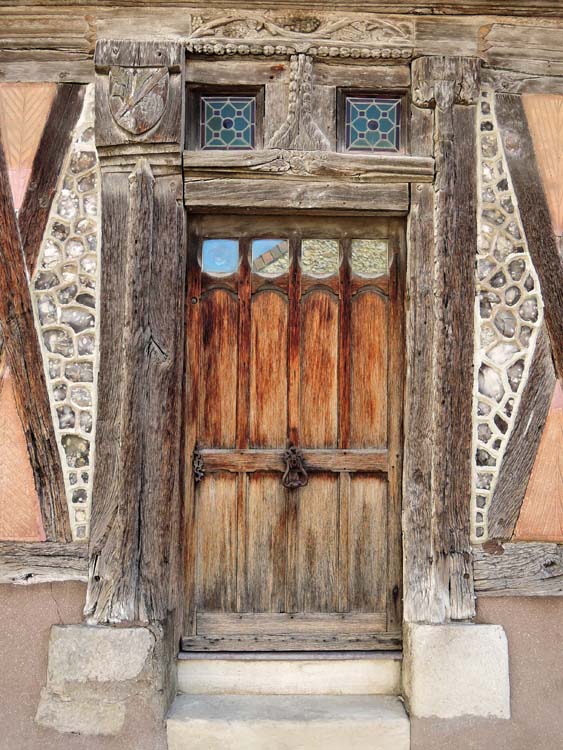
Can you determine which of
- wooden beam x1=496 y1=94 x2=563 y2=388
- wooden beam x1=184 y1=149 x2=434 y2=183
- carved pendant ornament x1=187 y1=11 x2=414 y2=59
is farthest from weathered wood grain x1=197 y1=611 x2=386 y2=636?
carved pendant ornament x1=187 y1=11 x2=414 y2=59

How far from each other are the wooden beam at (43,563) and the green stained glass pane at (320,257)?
64.2 inches

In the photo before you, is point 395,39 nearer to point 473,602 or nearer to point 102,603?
point 473,602

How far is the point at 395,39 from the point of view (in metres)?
3.35

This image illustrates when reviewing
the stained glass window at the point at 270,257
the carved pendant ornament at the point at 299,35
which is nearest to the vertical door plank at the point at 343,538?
the stained glass window at the point at 270,257

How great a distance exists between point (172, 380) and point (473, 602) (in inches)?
65.0

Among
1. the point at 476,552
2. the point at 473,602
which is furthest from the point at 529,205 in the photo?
the point at 473,602

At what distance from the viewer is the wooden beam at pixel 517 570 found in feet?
10.6

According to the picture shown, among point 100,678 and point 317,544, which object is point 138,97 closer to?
point 317,544

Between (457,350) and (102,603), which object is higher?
(457,350)

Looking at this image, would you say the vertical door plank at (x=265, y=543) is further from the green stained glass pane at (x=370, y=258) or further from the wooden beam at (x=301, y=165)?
the wooden beam at (x=301, y=165)

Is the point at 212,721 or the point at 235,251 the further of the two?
the point at 235,251

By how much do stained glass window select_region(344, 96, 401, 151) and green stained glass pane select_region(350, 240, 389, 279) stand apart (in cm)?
44

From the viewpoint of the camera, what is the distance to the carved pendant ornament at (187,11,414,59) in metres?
3.32

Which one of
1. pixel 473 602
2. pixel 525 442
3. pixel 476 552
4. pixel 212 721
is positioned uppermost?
pixel 525 442
